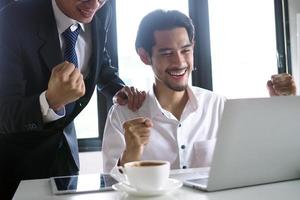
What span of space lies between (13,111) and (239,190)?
0.77m

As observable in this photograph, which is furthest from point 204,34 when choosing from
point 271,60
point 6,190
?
point 6,190

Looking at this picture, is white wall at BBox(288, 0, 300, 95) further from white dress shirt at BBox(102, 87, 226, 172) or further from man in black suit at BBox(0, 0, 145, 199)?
man in black suit at BBox(0, 0, 145, 199)

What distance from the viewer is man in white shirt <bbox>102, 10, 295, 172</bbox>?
54.4 inches

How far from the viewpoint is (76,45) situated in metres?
1.59

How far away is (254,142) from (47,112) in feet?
2.30

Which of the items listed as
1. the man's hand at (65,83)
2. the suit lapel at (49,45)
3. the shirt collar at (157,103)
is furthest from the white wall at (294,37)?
the man's hand at (65,83)

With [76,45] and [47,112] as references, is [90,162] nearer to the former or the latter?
[76,45]

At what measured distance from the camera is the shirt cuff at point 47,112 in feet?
3.74

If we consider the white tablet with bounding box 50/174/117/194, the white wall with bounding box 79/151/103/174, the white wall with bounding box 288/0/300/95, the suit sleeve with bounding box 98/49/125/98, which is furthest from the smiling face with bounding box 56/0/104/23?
the white wall with bounding box 288/0/300/95

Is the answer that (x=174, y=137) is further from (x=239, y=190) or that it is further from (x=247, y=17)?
(x=247, y=17)

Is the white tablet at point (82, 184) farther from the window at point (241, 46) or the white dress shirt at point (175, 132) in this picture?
the window at point (241, 46)

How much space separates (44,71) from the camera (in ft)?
4.75

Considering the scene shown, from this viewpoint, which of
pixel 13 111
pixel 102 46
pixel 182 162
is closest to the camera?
pixel 13 111

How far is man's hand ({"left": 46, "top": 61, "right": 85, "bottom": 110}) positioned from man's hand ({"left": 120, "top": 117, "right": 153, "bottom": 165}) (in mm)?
196
